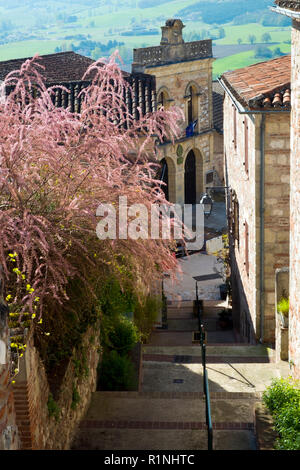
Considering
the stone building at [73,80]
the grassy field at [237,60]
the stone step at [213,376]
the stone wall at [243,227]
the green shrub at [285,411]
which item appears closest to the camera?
the green shrub at [285,411]

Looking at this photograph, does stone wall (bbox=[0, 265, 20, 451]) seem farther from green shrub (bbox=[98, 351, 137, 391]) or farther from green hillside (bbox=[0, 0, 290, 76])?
green hillside (bbox=[0, 0, 290, 76])

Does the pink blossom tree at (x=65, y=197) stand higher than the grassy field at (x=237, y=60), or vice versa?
the grassy field at (x=237, y=60)

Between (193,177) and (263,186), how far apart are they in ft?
75.7

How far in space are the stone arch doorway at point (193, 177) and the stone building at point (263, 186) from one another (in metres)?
19.3

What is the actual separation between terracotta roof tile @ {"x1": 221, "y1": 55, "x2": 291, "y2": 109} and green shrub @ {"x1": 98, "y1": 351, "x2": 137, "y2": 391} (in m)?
5.64

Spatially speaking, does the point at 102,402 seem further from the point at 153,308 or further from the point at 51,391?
the point at 153,308

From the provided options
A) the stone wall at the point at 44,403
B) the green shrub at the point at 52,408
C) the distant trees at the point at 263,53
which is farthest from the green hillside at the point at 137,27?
the green shrub at the point at 52,408

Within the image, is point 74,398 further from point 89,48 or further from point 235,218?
point 89,48

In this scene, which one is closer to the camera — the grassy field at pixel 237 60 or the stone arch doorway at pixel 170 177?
the stone arch doorway at pixel 170 177

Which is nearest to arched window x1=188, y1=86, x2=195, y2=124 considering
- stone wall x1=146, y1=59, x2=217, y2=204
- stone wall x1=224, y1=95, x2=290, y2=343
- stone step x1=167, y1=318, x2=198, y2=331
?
stone wall x1=146, y1=59, x2=217, y2=204

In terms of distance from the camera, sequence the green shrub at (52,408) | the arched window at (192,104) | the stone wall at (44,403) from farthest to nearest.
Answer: the arched window at (192,104) → the green shrub at (52,408) → the stone wall at (44,403)

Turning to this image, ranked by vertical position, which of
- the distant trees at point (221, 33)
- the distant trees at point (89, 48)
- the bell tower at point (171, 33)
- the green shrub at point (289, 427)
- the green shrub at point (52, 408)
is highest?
the distant trees at point (221, 33)

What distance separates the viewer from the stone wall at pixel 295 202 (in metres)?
9.67

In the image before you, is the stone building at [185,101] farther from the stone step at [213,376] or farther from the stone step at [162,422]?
the stone step at [162,422]
